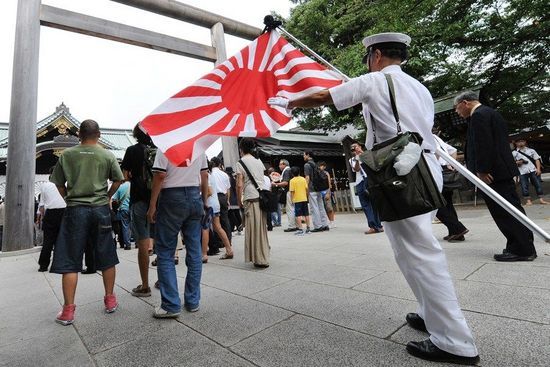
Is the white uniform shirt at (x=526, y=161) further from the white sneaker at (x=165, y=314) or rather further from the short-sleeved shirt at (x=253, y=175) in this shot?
the white sneaker at (x=165, y=314)

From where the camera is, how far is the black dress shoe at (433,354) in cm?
155

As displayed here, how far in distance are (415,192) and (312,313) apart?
4.38ft

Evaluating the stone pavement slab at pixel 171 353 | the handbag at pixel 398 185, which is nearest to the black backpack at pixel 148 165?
the stone pavement slab at pixel 171 353

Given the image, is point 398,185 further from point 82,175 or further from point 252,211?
point 252,211

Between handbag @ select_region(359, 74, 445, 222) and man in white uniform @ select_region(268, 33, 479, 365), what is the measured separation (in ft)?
0.34

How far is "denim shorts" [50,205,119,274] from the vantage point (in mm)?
2699

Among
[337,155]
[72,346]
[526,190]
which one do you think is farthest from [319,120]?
[72,346]

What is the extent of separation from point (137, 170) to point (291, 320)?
2.13m

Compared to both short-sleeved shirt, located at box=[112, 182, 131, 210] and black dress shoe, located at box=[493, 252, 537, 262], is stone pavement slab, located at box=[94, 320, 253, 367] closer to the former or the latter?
black dress shoe, located at box=[493, 252, 537, 262]

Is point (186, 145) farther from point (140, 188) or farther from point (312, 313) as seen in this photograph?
point (312, 313)

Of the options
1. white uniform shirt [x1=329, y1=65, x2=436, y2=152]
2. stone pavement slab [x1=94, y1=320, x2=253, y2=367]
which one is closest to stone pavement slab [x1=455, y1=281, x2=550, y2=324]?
white uniform shirt [x1=329, y1=65, x2=436, y2=152]

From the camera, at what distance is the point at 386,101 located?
174 cm

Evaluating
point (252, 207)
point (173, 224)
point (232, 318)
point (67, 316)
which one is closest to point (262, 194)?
point (252, 207)

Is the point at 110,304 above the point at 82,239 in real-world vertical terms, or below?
below
